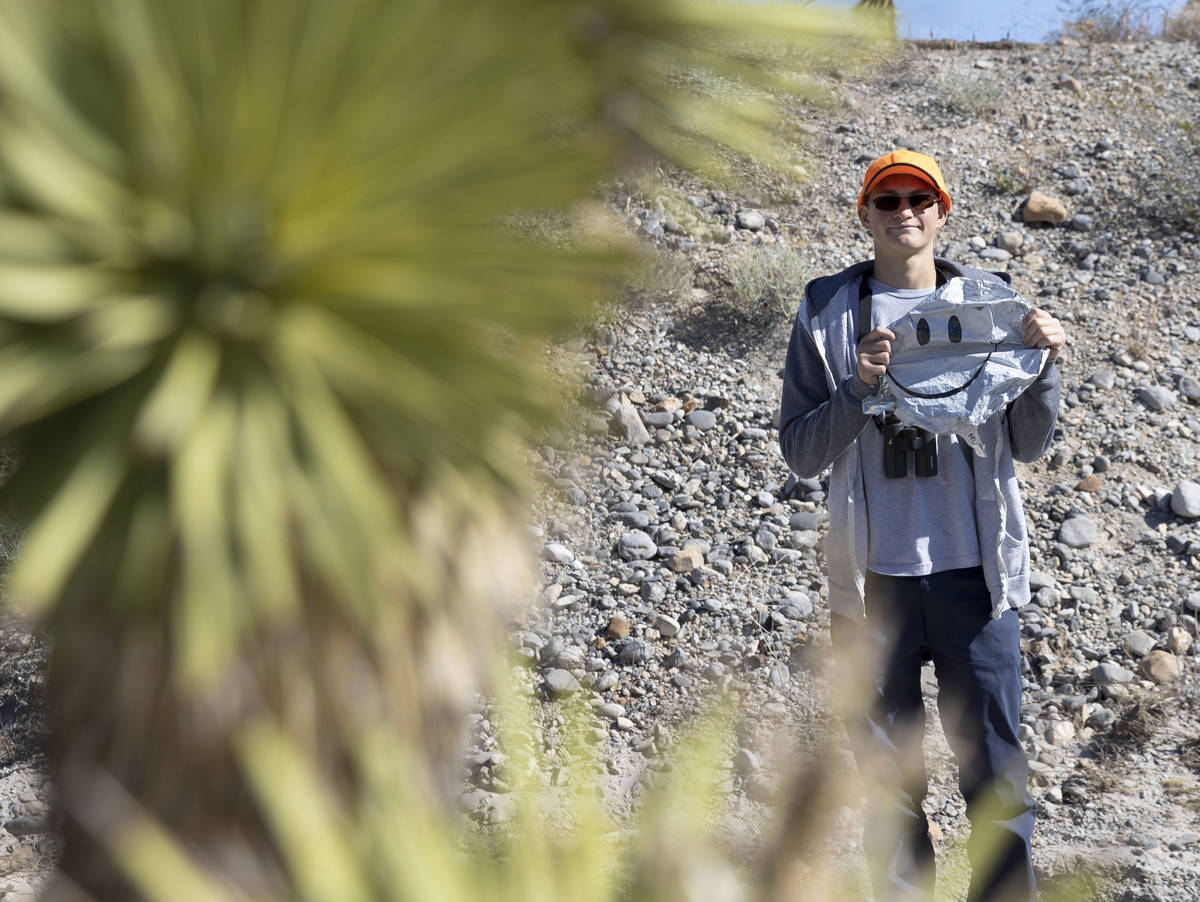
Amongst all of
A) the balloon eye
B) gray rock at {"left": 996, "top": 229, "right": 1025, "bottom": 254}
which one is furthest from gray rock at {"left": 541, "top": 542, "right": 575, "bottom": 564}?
gray rock at {"left": 996, "top": 229, "right": 1025, "bottom": 254}

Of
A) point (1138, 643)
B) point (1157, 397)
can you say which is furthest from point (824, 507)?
point (1157, 397)

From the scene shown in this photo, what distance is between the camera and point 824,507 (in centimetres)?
625

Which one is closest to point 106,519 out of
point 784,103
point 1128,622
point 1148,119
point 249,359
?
point 249,359

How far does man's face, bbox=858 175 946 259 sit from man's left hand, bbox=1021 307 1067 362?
0.34 m

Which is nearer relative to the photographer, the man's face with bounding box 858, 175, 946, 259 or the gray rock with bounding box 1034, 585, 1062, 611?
the man's face with bounding box 858, 175, 946, 259

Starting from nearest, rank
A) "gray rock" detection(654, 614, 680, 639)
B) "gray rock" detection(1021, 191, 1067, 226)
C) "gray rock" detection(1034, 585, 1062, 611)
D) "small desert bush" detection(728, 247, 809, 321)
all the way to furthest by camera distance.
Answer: "gray rock" detection(654, 614, 680, 639)
"gray rock" detection(1034, 585, 1062, 611)
"small desert bush" detection(728, 247, 809, 321)
"gray rock" detection(1021, 191, 1067, 226)

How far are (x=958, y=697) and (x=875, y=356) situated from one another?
0.93m

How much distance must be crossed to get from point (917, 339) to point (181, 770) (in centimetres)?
→ 185

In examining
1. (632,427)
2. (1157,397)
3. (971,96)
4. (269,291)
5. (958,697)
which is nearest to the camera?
(269,291)

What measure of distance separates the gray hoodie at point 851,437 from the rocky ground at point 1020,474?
1.90ft

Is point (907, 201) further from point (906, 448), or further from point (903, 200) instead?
point (906, 448)

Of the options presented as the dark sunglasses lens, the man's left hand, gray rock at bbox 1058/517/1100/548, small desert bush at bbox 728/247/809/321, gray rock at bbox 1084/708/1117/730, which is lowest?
the man's left hand

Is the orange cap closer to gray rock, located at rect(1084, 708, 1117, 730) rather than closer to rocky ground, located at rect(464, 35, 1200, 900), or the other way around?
rocky ground, located at rect(464, 35, 1200, 900)

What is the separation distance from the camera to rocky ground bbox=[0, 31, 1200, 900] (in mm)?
4047
